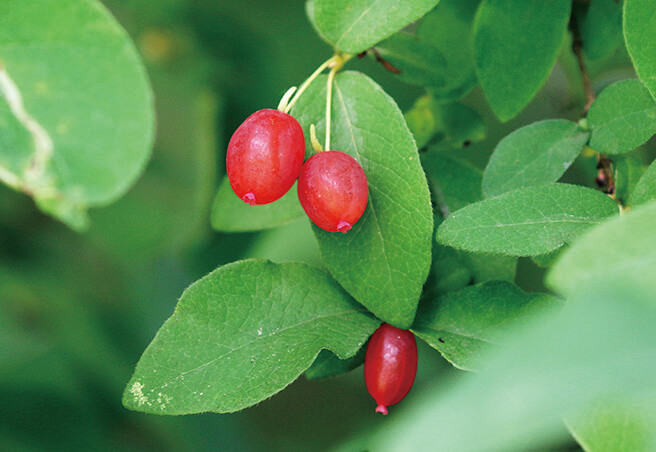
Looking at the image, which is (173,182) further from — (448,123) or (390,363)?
(390,363)

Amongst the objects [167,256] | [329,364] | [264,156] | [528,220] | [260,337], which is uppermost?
[264,156]

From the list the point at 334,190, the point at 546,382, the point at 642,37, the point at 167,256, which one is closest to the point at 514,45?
the point at 642,37

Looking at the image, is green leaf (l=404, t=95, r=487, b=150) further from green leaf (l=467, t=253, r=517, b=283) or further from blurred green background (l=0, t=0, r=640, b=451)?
blurred green background (l=0, t=0, r=640, b=451)

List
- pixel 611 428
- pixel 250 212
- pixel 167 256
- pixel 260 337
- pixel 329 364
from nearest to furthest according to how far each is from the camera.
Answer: pixel 611 428, pixel 260 337, pixel 329 364, pixel 250 212, pixel 167 256

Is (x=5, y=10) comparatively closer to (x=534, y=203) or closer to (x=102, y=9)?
(x=102, y=9)

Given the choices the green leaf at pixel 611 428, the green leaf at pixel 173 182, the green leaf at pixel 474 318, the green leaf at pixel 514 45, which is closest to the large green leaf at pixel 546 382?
the green leaf at pixel 611 428

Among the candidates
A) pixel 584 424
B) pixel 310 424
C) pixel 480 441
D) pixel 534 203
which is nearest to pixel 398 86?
pixel 310 424

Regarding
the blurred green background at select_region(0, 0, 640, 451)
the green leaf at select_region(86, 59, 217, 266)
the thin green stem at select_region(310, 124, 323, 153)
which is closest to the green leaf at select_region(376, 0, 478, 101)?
the thin green stem at select_region(310, 124, 323, 153)

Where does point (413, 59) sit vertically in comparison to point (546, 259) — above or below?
above
